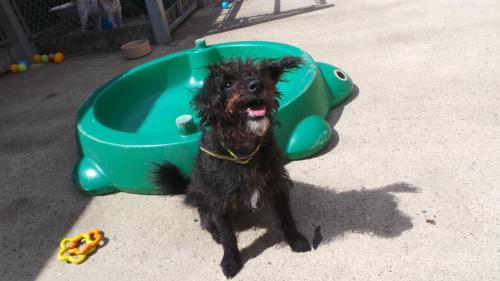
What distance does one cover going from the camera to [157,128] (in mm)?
4289

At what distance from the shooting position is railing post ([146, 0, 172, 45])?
293 inches

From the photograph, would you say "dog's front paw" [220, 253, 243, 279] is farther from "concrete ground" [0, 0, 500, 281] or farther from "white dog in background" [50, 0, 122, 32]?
"white dog in background" [50, 0, 122, 32]

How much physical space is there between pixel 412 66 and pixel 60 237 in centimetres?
442

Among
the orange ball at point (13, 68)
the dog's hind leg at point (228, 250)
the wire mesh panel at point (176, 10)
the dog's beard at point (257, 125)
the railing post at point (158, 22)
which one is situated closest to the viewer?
the dog's beard at point (257, 125)

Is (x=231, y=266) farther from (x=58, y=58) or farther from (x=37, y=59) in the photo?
(x=37, y=59)

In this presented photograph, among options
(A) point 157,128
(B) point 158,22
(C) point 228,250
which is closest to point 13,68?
(B) point 158,22

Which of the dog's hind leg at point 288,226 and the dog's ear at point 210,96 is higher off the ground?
the dog's ear at point 210,96

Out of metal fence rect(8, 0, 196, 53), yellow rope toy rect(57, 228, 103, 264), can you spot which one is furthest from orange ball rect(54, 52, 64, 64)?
yellow rope toy rect(57, 228, 103, 264)

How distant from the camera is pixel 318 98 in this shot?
11.9ft

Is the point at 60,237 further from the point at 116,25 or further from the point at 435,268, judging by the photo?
the point at 116,25

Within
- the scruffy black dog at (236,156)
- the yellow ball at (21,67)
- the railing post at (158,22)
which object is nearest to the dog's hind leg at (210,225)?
the scruffy black dog at (236,156)

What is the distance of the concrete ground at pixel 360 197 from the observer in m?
2.34

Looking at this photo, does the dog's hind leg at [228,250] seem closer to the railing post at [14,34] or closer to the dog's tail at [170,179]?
the dog's tail at [170,179]

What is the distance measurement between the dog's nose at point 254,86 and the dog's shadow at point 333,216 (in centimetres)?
118
